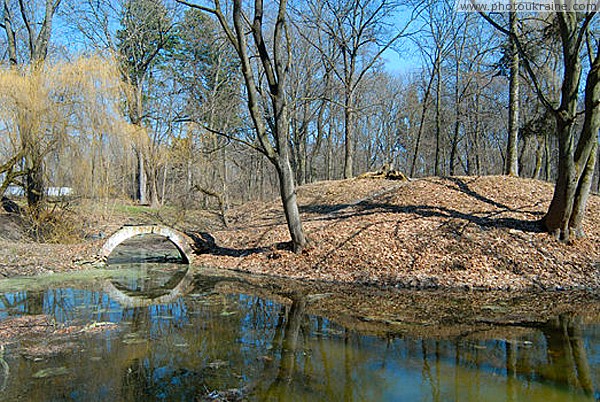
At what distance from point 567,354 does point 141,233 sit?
35.5 ft

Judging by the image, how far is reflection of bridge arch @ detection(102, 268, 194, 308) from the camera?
8637mm

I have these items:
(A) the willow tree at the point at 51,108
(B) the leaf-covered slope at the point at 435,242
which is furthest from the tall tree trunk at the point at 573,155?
(A) the willow tree at the point at 51,108

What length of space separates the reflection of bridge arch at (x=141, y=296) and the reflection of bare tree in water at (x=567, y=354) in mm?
6765

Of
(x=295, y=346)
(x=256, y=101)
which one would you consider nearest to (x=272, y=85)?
(x=256, y=101)

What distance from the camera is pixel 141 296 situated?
30.5 ft

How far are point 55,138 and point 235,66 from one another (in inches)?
683

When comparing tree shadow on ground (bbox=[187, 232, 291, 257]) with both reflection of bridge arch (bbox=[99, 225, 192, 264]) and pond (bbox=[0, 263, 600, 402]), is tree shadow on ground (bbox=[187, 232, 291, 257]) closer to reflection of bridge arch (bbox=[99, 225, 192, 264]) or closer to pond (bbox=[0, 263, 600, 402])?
reflection of bridge arch (bbox=[99, 225, 192, 264])

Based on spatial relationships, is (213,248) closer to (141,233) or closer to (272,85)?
(141,233)

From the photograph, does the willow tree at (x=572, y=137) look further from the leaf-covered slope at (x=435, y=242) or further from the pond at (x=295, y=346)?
the pond at (x=295, y=346)

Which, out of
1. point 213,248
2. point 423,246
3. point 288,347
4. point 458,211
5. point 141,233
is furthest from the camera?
point 213,248

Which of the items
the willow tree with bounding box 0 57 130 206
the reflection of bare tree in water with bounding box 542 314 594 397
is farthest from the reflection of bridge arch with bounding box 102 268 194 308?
the reflection of bare tree in water with bounding box 542 314 594 397

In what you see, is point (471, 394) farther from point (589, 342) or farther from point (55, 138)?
point (55, 138)

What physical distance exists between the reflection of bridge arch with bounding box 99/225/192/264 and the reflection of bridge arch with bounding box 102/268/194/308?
81.1 inches

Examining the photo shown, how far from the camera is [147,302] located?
8.73m
